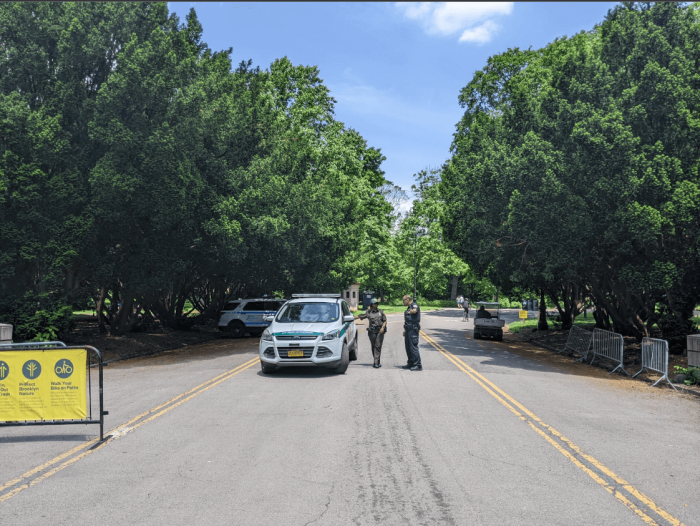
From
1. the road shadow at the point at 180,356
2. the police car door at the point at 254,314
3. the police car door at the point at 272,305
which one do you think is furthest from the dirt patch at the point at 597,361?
the police car door at the point at 254,314

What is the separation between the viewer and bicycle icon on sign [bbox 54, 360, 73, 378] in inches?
301

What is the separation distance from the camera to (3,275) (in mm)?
16078

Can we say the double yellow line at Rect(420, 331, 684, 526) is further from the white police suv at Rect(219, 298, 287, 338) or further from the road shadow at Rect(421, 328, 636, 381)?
the white police suv at Rect(219, 298, 287, 338)

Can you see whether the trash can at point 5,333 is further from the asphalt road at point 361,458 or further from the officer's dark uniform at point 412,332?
the officer's dark uniform at point 412,332

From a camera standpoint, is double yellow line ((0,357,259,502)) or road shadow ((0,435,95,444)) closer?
double yellow line ((0,357,259,502))

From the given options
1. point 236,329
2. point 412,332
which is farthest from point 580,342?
point 236,329

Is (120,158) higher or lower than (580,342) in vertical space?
higher

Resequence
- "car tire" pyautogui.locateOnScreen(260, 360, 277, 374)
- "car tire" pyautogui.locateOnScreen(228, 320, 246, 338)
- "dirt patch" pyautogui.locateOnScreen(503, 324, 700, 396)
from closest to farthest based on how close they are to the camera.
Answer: "car tire" pyautogui.locateOnScreen(260, 360, 277, 374), "dirt patch" pyautogui.locateOnScreen(503, 324, 700, 396), "car tire" pyautogui.locateOnScreen(228, 320, 246, 338)

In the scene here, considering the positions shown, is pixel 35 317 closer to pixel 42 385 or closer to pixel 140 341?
pixel 140 341

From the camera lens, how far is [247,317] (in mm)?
28609

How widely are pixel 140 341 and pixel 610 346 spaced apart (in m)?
17.4

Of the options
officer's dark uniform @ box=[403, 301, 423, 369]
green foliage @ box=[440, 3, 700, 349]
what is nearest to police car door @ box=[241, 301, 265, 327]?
green foliage @ box=[440, 3, 700, 349]

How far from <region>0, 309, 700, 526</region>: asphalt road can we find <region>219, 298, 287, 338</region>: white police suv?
16.2 meters

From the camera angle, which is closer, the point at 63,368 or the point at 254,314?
the point at 63,368
